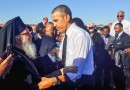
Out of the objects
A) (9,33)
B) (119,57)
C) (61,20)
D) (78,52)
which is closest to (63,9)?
(61,20)

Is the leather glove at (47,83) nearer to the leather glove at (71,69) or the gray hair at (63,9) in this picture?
the leather glove at (71,69)

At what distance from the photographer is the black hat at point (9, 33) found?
3.85 metres

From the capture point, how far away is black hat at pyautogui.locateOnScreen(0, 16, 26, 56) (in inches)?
152

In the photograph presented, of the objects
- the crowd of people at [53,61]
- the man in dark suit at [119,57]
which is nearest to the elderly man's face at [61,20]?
the crowd of people at [53,61]

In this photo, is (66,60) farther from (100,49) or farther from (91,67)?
(100,49)

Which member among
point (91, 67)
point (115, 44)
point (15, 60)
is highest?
point (15, 60)

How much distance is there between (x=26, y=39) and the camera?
4637 millimetres

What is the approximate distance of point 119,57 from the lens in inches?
335

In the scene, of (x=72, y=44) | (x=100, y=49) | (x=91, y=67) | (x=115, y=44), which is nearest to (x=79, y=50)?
(x=72, y=44)

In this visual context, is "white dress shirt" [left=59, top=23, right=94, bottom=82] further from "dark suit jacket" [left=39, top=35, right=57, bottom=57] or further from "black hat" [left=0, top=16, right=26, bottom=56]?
"dark suit jacket" [left=39, top=35, right=57, bottom=57]

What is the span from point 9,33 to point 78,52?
959mm

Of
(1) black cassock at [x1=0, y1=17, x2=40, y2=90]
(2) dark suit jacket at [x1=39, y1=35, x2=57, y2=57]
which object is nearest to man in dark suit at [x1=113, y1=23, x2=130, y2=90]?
(2) dark suit jacket at [x1=39, y1=35, x2=57, y2=57]

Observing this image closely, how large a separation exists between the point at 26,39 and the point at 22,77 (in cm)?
86

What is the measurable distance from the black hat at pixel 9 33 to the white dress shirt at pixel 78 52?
2.47 feet
